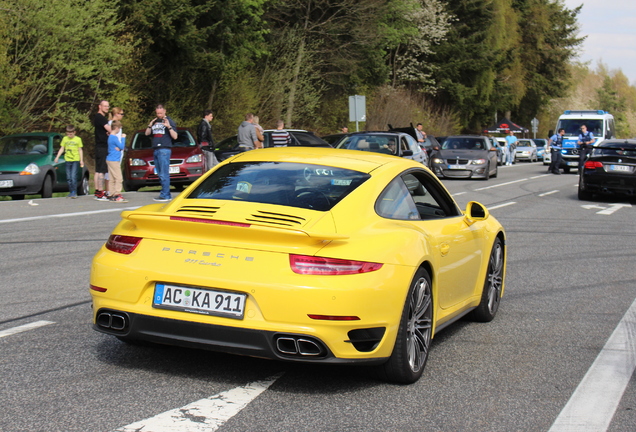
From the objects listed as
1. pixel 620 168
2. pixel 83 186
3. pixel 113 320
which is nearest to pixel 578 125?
pixel 620 168

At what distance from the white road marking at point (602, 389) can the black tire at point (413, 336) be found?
0.85m

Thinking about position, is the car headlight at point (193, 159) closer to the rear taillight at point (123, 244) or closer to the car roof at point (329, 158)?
the car roof at point (329, 158)

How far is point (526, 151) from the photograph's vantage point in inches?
2281

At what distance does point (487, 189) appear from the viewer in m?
24.4

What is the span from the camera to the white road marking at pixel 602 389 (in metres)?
4.25

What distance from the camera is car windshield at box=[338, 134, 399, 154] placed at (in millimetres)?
21578

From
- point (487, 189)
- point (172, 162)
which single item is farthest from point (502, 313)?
point (487, 189)

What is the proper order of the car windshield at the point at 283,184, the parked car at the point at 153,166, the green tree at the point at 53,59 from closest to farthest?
the car windshield at the point at 283,184
the parked car at the point at 153,166
the green tree at the point at 53,59

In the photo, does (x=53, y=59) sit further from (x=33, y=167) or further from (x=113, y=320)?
(x=113, y=320)

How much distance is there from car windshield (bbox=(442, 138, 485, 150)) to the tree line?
9261 millimetres

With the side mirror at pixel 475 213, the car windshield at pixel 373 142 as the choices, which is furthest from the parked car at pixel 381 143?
the side mirror at pixel 475 213

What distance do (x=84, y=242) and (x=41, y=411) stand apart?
23.5 feet

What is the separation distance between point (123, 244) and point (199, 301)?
668 mm

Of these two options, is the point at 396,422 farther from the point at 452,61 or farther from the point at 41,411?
the point at 452,61
